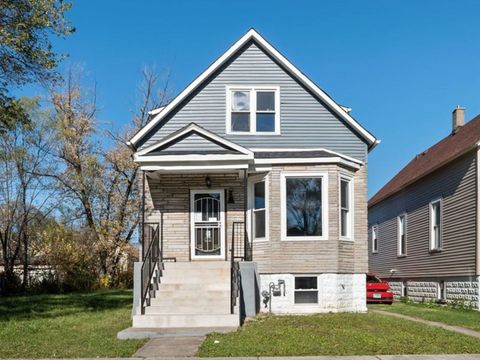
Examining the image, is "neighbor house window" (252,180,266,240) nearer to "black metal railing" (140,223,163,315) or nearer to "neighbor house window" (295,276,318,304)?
"neighbor house window" (295,276,318,304)

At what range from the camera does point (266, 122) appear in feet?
53.3

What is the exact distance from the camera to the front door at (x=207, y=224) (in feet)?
50.9

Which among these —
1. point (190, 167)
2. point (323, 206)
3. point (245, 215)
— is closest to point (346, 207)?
point (323, 206)

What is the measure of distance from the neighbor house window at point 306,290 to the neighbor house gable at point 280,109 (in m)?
3.77

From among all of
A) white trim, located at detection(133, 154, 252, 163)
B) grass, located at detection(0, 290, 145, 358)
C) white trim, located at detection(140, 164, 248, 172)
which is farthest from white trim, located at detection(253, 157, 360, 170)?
grass, located at detection(0, 290, 145, 358)

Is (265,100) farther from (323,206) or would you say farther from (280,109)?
(323,206)

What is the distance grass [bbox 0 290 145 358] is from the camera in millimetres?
9312

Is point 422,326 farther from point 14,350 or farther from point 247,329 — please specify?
point 14,350

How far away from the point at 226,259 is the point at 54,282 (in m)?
13.5

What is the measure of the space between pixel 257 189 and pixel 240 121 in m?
2.21

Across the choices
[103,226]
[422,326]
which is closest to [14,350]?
[422,326]

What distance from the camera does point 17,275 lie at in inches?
1029

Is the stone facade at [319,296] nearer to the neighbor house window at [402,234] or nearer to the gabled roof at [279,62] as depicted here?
the gabled roof at [279,62]

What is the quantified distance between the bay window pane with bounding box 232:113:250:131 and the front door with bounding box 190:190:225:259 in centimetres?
199
